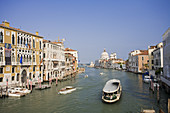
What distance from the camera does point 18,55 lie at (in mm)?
27297

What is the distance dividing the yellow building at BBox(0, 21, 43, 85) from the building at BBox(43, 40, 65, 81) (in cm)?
209

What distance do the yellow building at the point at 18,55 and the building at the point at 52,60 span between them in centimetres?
209

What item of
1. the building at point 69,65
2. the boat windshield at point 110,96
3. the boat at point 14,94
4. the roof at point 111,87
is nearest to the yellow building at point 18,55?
the boat at point 14,94

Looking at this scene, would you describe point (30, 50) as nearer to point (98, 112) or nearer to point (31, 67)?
point (31, 67)

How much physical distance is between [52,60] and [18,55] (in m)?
12.1

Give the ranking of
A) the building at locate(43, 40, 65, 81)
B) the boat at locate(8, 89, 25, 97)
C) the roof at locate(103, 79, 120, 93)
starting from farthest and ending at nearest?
the building at locate(43, 40, 65, 81) < the boat at locate(8, 89, 25, 97) < the roof at locate(103, 79, 120, 93)

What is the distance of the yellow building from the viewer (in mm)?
24297

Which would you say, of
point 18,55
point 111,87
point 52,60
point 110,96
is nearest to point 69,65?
point 52,60

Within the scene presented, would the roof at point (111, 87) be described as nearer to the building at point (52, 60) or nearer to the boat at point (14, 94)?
the boat at point (14, 94)

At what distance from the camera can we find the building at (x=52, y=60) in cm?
3588

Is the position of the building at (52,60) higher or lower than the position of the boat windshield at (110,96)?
higher

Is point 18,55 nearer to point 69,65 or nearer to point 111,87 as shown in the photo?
point 111,87

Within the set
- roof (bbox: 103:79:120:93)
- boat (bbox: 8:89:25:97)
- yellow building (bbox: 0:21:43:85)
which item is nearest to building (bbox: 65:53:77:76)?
yellow building (bbox: 0:21:43:85)

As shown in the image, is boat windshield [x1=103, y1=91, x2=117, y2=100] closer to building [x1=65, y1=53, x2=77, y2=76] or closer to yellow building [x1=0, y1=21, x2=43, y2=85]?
yellow building [x1=0, y1=21, x2=43, y2=85]
